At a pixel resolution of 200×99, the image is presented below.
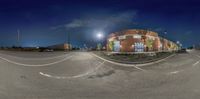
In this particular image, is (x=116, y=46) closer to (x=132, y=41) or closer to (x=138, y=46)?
(x=132, y=41)

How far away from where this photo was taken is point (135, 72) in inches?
696

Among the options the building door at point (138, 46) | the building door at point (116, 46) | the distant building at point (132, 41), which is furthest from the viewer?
the building door at point (116, 46)

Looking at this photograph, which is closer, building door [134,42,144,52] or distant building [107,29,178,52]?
building door [134,42,144,52]

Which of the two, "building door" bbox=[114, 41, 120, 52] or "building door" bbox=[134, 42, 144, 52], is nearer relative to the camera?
"building door" bbox=[134, 42, 144, 52]

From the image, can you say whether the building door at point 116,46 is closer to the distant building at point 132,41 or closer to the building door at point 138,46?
the distant building at point 132,41

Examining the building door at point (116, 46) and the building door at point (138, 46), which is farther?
the building door at point (116, 46)

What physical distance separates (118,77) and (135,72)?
1954 millimetres

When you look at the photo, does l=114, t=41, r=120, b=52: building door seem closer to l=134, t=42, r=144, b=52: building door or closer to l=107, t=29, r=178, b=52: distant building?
l=107, t=29, r=178, b=52: distant building

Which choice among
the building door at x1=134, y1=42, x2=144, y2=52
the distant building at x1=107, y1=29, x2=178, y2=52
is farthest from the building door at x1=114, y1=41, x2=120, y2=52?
the building door at x1=134, y1=42, x2=144, y2=52

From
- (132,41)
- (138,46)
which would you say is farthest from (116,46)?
(138,46)

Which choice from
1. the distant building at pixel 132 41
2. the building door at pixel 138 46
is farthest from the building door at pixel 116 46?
the building door at pixel 138 46

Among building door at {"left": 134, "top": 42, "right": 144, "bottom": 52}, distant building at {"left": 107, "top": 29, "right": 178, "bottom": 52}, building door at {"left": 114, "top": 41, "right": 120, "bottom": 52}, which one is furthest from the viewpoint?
building door at {"left": 114, "top": 41, "right": 120, "bottom": 52}

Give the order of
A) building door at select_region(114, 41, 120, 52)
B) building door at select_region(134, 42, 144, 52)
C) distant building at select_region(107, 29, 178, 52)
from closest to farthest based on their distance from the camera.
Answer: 1. building door at select_region(134, 42, 144, 52)
2. distant building at select_region(107, 29, 178, 52)
3. building door at select_region(114, 41, 120, 52)

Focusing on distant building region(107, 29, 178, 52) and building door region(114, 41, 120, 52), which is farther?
building door region(114, 41, 120, 52)
